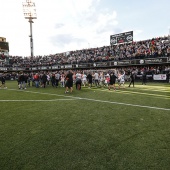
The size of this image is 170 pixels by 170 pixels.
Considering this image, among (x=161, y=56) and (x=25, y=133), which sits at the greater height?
(x=161, y=56)

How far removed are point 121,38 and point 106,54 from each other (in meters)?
6.04

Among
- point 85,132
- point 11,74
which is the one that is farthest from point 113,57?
point 85,132

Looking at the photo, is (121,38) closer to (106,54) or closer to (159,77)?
(106,54)

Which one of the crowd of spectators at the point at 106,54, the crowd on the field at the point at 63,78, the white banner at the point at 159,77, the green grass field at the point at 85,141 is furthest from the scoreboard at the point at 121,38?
the green grass field at the point at 85,141

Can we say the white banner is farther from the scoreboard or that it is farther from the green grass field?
the green grass field

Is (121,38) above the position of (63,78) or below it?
above

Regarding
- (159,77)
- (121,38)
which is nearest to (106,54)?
(121,38)

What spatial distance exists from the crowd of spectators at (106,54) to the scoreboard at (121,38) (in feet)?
7.29

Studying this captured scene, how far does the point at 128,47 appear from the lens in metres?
37.2

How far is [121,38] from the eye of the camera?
140 feet

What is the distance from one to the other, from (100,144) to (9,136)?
2574mm

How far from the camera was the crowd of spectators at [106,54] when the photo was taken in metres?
31.7

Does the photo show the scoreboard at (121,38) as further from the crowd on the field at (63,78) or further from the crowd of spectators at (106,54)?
the crowd on the field at (63,78)

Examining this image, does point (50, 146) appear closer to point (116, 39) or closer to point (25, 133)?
point (25, 133)
